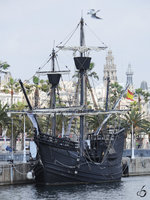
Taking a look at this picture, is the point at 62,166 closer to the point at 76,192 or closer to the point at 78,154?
the point at 78,154

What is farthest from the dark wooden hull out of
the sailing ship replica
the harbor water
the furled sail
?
the furled sail

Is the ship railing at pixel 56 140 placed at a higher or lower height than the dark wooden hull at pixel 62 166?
higher

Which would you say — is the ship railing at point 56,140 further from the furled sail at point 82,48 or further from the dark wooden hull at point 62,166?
the furled sail at point 82,48

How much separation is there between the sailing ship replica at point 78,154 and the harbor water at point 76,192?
4.51 feet

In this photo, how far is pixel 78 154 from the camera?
6694 centimetres

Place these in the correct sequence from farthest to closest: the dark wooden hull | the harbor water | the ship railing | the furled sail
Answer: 1. the furled sail
2. the dark wooden hull
3. the ship railing
4. the harbor water

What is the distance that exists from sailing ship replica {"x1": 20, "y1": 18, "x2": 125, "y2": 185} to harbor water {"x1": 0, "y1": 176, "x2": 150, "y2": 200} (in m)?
1.38

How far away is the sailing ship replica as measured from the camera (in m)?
64.9

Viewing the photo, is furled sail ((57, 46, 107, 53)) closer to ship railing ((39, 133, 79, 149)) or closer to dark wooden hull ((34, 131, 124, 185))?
ship railing ((39, 133, 79, 149))

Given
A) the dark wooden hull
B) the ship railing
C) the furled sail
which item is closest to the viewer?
the ship railing

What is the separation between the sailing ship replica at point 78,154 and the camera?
64938 millimetres

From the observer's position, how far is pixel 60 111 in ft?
234

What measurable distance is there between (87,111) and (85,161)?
663cm

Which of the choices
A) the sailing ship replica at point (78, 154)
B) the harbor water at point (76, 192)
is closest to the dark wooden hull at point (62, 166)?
the sailing ship replica at point (78, 154)
